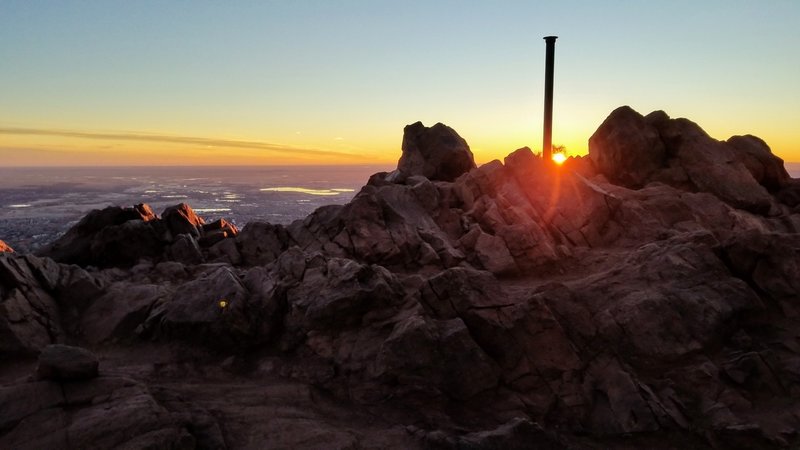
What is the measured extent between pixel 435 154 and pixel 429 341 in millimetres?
21309

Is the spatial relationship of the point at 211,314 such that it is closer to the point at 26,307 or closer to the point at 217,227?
the point at 26,307

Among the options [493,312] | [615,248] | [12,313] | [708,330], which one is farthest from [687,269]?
[12,313]

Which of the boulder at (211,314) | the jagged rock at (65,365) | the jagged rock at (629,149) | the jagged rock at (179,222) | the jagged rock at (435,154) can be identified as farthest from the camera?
the jagged rock at (435,154)

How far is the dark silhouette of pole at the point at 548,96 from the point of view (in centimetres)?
3038

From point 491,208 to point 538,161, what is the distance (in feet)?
17.4

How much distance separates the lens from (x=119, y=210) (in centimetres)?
2884

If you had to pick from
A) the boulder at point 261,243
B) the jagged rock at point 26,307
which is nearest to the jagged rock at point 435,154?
the boulder at point 261,243

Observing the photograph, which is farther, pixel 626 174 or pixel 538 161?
pixel 626 174

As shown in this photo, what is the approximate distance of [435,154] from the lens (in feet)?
112

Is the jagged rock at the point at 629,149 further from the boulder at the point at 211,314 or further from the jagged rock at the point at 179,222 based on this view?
the jagged rock at the point at 179,222

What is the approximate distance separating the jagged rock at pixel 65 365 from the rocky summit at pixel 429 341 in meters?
0.05

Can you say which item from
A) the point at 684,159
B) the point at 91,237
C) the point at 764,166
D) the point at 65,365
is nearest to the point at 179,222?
the point at 91,237

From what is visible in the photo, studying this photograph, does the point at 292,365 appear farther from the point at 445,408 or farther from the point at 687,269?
the point at 687,269

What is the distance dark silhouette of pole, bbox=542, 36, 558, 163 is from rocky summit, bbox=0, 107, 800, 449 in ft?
22.0
